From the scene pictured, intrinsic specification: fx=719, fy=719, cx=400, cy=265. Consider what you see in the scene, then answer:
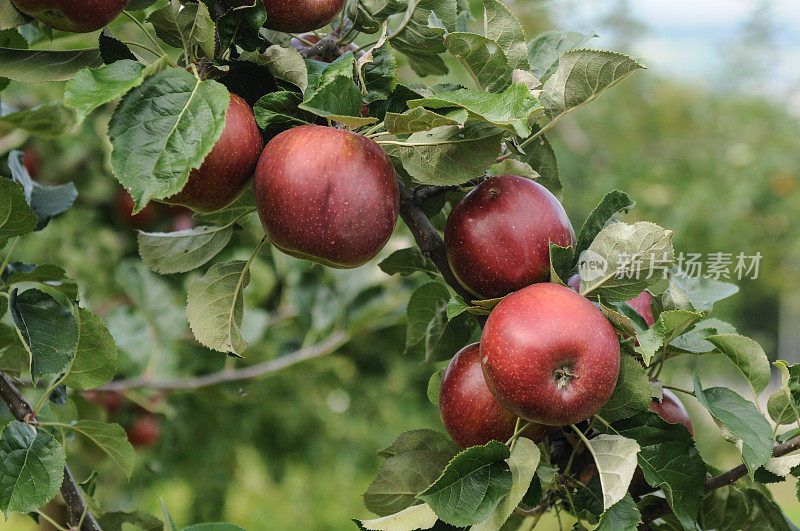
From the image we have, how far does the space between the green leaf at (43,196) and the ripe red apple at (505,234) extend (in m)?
0.54

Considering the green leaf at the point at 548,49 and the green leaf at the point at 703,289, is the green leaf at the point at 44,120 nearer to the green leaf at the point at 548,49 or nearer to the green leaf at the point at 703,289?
the green leaf at the point at 548,49

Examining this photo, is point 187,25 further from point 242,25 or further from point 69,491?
point 69,491

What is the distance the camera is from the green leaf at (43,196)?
919 mm

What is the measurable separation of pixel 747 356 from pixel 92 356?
2.27 ft

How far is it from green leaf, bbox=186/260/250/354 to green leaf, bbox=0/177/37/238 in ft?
0.64

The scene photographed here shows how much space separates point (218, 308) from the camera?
2.52 ft

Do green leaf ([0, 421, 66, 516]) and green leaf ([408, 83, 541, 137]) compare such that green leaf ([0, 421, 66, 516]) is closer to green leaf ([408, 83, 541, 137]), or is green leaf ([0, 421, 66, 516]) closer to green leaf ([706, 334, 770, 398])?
green leaf ([408, 83, 541, 137])

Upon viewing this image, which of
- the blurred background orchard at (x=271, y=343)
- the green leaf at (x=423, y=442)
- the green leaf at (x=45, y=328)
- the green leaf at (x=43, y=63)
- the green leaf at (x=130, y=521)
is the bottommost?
the blurred background orchard at (x=271, y=343)

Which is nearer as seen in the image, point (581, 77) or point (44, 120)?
point (581, 77)

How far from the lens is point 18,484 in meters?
0.72

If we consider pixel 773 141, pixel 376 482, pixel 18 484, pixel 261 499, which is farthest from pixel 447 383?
Answer: pixel 773 141

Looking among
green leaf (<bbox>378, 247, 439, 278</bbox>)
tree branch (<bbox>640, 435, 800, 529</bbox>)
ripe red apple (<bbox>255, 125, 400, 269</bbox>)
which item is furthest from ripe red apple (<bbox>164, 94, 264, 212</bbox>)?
tree branch (<bbox>640, 435, 800, 529</bbox>)

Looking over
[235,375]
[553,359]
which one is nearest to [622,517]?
[553,359]

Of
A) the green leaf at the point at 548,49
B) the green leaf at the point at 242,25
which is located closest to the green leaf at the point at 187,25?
the green leaf at the point at 242,25
